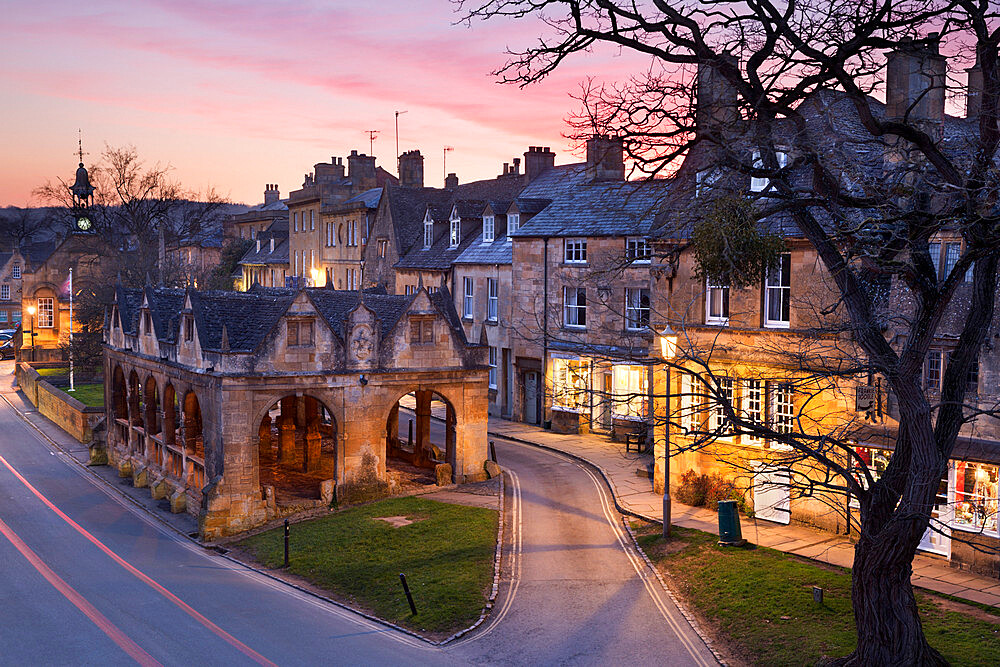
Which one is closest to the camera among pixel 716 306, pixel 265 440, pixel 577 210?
pixel 716 306

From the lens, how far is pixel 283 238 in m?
82.6

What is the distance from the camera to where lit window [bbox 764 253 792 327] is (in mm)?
26531

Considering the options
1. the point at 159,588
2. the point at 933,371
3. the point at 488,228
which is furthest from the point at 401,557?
the point at 488,228

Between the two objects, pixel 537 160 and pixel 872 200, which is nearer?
pixel 872 200

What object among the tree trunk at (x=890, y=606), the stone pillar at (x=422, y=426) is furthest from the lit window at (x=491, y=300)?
the tree trunk at (x=890, y=606)

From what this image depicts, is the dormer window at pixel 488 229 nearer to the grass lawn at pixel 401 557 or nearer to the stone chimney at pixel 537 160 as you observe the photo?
the stone chimney at pixel 537 160

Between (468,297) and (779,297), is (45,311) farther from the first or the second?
(779,297)

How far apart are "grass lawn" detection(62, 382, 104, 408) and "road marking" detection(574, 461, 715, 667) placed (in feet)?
105

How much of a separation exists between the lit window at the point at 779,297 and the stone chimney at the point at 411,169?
42184 mm

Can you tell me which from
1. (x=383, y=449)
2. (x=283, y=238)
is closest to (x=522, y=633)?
(x=383, y=449)

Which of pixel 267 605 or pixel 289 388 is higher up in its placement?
pixel 289 388

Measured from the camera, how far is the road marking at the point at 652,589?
18.4 metres

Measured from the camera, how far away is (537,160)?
52406mm

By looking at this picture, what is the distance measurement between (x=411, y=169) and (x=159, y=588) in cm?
4629
